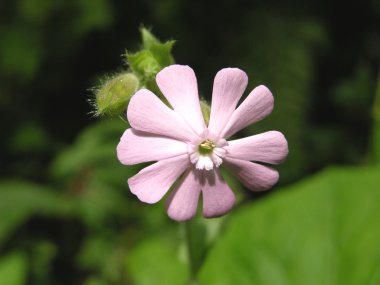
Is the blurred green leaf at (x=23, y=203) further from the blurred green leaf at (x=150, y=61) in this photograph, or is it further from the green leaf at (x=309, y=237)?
the blurred green leaf at (x=150, y=61)

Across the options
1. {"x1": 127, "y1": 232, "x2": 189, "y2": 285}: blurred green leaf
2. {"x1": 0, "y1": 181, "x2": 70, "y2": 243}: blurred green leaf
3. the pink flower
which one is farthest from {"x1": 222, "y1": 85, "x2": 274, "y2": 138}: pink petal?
{"x1": 0, "y1": 181, "x2": 70, "y2": 243}: blurred green leaf

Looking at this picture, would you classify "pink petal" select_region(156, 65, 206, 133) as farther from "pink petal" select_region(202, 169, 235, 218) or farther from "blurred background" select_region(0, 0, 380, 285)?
"blurred background" select_region(0, 0, 380, 285)

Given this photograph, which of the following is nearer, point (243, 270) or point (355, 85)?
point (243, 270)

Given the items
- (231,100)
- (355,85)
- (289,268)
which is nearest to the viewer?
(231,100)

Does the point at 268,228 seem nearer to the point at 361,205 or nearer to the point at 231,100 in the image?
the point at 361,205

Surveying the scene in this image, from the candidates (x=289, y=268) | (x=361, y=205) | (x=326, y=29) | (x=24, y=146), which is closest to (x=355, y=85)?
(x=326, y=29)

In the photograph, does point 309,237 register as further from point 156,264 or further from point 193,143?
point 193,143

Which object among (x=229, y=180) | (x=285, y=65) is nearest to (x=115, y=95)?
(x=229, y=180)
